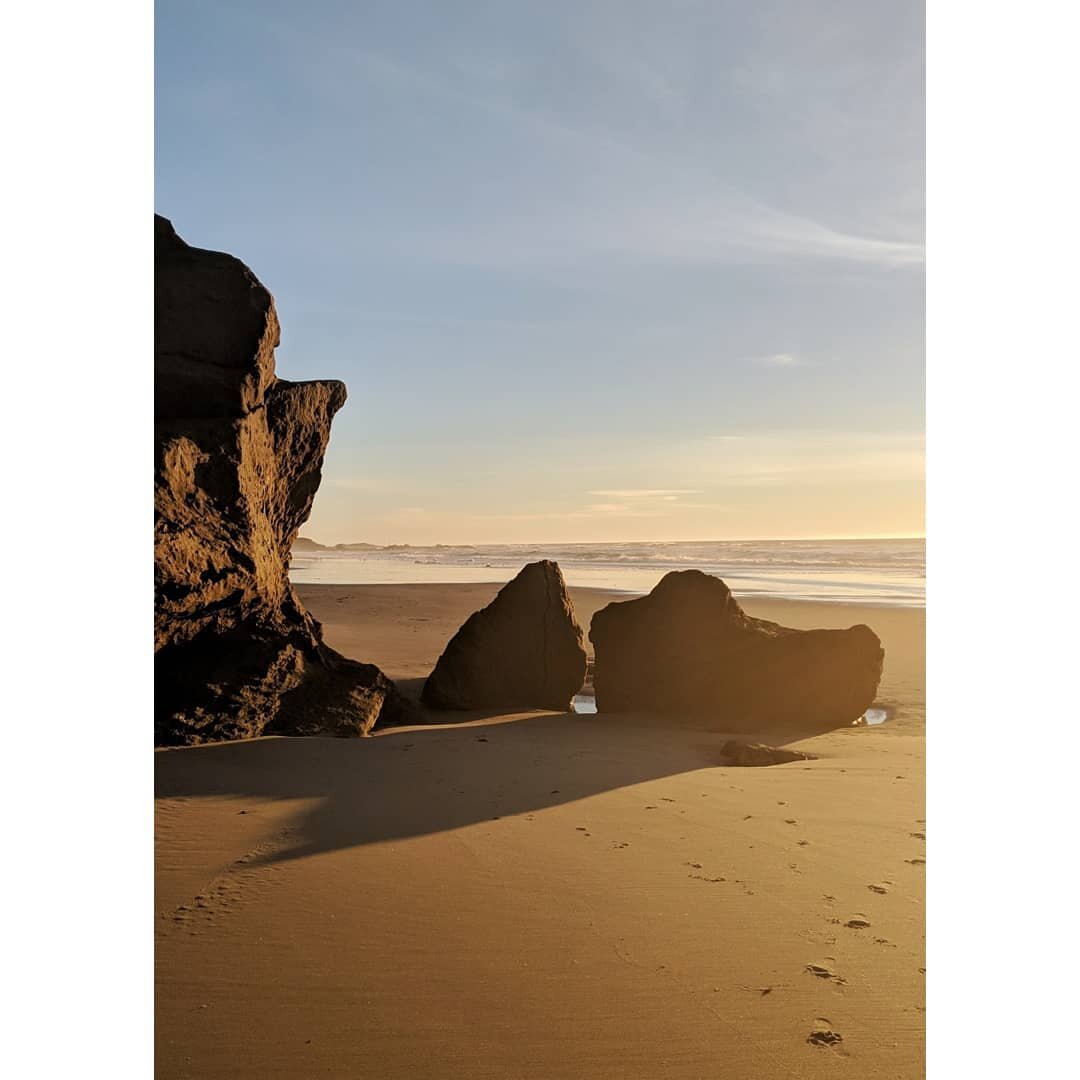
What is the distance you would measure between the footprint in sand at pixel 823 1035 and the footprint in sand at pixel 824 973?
232 mm

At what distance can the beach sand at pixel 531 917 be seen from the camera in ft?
7.55

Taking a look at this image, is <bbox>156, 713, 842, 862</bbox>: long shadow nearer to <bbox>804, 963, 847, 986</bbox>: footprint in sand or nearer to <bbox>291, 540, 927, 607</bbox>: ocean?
<bbox>804, 963, 847, 986</bbox>: footprint in sand

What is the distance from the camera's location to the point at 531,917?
308cm

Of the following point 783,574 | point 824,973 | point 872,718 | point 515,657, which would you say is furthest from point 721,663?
point 783,574

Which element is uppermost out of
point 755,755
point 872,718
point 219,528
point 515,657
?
point 219,528

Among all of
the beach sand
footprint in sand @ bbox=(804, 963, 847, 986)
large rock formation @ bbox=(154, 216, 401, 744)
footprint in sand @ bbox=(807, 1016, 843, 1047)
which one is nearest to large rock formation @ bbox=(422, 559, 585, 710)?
large rock formation @ bbox=(154, 216, 401, 744)

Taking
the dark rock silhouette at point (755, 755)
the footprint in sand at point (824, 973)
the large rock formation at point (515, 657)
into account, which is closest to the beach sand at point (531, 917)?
the footprint in sand at point (824, 973)

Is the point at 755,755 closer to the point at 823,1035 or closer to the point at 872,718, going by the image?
the point at 872,718

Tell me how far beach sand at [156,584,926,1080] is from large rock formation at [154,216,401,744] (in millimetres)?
795

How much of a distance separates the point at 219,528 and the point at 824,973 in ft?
17.5

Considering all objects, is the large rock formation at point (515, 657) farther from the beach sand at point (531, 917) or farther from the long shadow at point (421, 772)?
the beach sand at point (531, 917)
